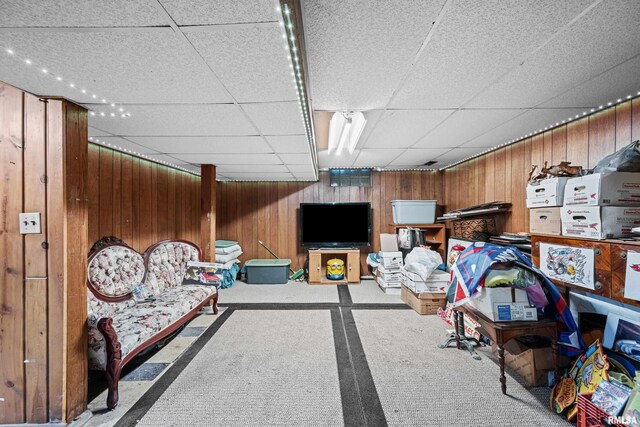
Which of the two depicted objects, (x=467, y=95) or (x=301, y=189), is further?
(x=301, y=189)

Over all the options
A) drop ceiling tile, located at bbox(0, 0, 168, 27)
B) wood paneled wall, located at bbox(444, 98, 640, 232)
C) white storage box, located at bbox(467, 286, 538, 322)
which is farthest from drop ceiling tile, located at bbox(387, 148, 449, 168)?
drop ceiling tile, located at bbox(0, 0, 168, 27)

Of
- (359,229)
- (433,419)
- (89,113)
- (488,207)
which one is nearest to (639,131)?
(488,207)

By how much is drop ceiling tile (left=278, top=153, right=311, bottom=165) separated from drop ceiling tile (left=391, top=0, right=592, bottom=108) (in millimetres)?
1592

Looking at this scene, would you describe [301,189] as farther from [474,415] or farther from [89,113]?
[474,415]

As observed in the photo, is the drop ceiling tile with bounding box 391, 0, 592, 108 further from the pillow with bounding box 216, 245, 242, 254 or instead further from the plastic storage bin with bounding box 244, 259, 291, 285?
the pillow with bounding box 216, 245, 242, 254

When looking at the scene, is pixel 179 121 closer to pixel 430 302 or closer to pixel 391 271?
pixel 430 302

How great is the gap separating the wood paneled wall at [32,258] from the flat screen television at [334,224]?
11.8ft

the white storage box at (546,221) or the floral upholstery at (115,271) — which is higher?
the white storage box at (546,221)

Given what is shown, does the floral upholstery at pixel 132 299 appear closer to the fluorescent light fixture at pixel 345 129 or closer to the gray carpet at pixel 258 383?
the gray carpet at pixel 258 383

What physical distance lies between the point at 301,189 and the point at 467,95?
11.9 feet

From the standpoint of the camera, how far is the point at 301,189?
520 centimetres

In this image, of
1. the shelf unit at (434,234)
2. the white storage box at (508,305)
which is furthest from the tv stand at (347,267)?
the white storage box at (508,305)

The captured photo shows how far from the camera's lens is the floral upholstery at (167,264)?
2943mm

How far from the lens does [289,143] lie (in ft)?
8.84
